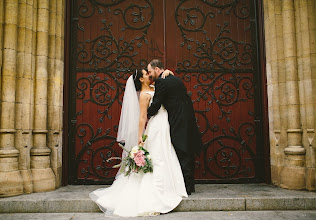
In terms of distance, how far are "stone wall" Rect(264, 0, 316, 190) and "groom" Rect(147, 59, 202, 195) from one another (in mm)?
1491

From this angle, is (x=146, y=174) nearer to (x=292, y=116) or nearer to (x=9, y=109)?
(x=9, y=109)

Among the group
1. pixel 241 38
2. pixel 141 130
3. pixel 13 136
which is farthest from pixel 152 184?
pixel 241 38

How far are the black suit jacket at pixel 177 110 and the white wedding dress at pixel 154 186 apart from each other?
11cm

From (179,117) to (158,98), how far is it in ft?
1.30

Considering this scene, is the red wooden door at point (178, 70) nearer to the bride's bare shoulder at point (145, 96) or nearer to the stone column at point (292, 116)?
the stone column at point (292, 116)

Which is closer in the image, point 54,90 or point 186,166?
point 186,166

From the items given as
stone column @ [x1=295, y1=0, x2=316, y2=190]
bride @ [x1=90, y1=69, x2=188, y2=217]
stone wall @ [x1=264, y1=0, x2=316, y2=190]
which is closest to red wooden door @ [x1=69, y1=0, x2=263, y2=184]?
stone wall @ [x1=264, y1=0, x2=316, y2=190]

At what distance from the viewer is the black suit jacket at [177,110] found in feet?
12.9

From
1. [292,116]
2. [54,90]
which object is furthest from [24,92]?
[292,116]

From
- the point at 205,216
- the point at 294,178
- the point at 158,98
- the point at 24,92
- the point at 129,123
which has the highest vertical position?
the point at 24,92

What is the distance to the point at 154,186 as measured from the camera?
362cm

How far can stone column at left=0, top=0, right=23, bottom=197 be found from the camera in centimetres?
394

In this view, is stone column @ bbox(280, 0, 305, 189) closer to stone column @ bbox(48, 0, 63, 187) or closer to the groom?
the groom

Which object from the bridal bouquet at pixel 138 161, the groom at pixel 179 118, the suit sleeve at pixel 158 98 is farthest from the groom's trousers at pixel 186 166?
the suit sleeve at pixel 158 98
